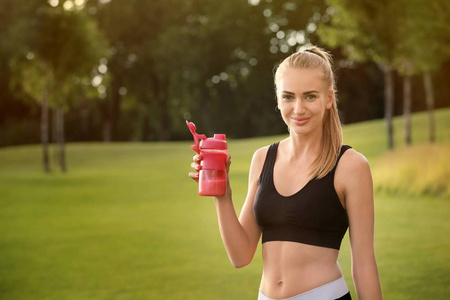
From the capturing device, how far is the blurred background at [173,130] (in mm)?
7758

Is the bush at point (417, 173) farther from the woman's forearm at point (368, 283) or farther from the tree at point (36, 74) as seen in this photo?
the tree at point (36, 74)

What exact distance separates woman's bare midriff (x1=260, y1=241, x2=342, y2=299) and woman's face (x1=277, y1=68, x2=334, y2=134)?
42 centimetres

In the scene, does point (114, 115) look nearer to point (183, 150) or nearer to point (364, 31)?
point (183, 150)

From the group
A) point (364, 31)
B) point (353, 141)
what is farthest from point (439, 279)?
point (353, 141)

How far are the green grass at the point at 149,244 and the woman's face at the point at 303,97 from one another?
4.23 metres

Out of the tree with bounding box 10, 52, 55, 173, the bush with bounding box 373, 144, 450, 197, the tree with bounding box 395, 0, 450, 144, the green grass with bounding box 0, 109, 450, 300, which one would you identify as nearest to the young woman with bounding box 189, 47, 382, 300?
the green grass with bounding box 0, 109, 450, 300

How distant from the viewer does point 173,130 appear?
50.4m

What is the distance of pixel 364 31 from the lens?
2358cm

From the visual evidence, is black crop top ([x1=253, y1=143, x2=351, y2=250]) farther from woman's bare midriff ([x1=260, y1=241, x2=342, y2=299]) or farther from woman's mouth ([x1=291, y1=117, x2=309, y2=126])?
woman's mouth ([x1=291, y1=117, x2=309, y2=126])

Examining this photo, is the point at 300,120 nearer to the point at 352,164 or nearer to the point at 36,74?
the point at 352,164

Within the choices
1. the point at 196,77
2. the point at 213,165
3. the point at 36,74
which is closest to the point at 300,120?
the point at 213,165

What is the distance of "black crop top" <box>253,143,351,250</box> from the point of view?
228cm

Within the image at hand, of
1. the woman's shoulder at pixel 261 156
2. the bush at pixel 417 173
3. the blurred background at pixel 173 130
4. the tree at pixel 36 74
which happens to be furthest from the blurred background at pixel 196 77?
the woman's shoulder at pixel 261 156

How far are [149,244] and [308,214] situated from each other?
24.2ft
